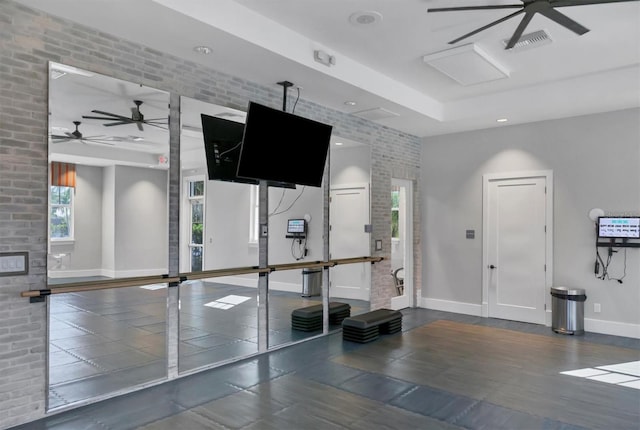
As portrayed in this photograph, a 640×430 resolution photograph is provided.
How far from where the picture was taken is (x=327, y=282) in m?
6.24

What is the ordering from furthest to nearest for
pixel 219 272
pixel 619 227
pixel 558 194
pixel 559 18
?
pixel 558 194 → pixel 619 227 → pixel 219 272 → pixel 559 18

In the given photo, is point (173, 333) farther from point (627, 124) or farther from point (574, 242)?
point (627, 124)

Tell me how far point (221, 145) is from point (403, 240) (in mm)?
4286

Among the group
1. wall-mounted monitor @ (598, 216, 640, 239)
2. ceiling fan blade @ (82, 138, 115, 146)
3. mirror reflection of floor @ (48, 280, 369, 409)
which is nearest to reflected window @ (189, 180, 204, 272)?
mirror reflection of floor @ (48, 280, 369, 409)

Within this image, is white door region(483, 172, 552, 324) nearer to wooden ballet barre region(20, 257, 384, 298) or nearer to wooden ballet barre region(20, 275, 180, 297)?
wooden ballet barre region(20, 257, 384, 298)

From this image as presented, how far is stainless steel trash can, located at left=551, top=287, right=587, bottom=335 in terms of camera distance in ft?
20.4

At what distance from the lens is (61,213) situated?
3609 mm

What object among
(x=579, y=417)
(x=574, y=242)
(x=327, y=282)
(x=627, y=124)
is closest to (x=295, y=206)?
(x=327, y=282)

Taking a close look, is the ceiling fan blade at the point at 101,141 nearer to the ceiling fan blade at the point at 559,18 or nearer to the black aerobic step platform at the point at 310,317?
the black aerobic step platform at the point at 310,317

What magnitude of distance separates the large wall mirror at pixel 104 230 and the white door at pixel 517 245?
5.34 m

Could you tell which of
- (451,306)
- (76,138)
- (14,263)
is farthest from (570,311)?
(14,263)

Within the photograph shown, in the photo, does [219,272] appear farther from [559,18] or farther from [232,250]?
[559,18]

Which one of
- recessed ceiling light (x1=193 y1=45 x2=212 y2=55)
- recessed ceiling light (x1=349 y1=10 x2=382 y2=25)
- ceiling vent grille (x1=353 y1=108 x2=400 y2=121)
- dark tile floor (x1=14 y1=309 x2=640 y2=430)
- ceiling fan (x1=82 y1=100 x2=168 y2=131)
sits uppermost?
recessed ceiling light (x1=349 y1=10 x2=382 y2=25)

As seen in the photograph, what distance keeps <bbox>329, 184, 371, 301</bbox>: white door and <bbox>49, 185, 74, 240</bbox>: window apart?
3423mm
